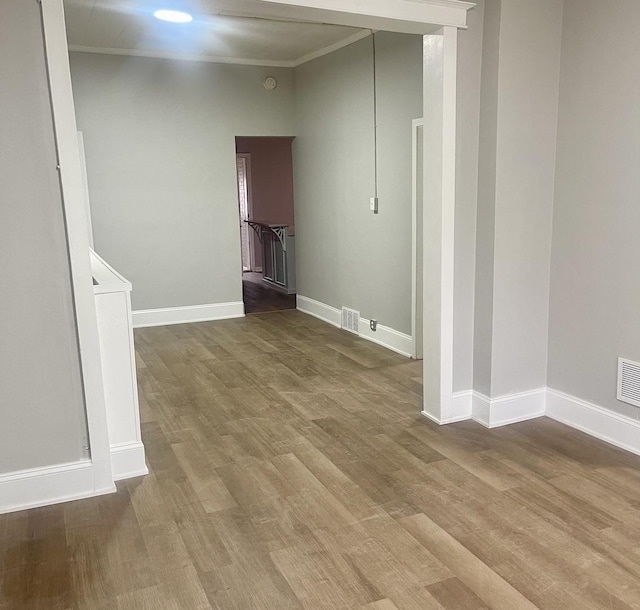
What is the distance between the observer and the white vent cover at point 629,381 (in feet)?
10.4

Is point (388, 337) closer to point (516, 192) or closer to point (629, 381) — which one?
point (516, 192)

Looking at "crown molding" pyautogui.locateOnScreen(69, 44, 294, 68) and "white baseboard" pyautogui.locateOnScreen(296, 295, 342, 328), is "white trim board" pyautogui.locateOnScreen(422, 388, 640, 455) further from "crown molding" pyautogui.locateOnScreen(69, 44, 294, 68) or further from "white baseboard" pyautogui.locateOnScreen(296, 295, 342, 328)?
"crown molding" pyautogui.locateOnScreen(69, 44, 294, 68)

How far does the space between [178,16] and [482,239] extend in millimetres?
3104

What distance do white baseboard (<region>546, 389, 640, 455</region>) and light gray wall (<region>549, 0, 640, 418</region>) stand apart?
53mm

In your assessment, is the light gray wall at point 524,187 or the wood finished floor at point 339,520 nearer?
the wood finished floor at point 339,520

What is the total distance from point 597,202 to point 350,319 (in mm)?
3115

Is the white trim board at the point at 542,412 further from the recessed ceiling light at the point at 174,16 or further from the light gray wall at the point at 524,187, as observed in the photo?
the recessed ceiling light at the point at 174,16

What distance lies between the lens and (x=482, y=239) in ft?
11.6

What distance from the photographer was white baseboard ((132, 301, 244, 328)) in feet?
21.3

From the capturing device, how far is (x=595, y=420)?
3.44 meters

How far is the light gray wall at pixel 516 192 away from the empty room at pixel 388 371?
0.02 metres

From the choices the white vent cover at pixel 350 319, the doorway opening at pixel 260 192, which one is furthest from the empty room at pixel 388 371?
the doorway opening at pixel 260 192

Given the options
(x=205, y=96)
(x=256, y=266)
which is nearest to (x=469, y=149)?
(x=205, y=96)

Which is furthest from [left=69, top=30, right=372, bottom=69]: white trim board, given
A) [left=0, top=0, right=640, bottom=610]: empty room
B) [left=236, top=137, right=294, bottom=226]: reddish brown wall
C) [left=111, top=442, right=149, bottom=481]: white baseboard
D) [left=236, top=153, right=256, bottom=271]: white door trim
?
[left=111, top=442, right=149, bottom=481]: white baseboard
